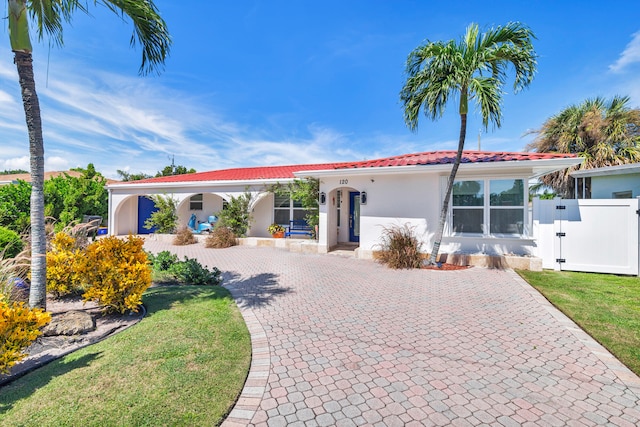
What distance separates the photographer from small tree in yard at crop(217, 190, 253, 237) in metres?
15.9

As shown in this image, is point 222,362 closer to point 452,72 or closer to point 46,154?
point 46,154

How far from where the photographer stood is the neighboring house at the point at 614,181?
11583mm

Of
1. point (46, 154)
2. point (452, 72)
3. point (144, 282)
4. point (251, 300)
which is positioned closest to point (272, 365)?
point (251, 300)

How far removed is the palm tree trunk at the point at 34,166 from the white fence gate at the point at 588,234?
13.2 meters

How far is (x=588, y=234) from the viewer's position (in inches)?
364

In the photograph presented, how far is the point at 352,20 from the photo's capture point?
1178cm

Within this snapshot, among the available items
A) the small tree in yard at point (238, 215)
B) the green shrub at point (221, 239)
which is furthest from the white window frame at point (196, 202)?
the green shrub at point (221, 239)

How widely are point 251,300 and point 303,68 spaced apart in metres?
14.5

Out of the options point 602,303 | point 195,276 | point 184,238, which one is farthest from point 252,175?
point 602,303

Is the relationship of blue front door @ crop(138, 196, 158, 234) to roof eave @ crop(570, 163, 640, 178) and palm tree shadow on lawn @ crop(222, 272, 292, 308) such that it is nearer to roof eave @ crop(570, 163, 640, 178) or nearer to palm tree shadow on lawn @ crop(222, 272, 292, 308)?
palm tree shadow on lawn @ crop(222, 272, 292, 308)

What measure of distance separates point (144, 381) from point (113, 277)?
2.79 meters

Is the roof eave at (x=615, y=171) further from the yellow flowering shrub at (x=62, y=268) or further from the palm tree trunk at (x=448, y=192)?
the yellow flowering shrub at (x=62, y=268)

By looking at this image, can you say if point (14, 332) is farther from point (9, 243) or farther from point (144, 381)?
point (9, 243)

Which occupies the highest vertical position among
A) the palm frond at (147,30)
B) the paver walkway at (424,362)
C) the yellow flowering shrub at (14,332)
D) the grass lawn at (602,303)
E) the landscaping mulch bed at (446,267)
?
the palm frond at (147,30)
